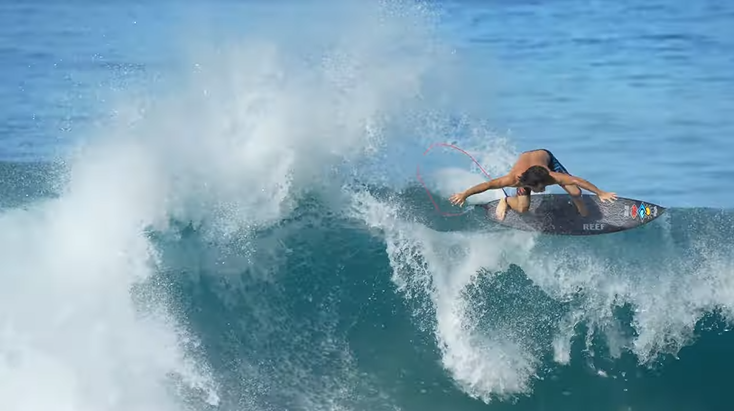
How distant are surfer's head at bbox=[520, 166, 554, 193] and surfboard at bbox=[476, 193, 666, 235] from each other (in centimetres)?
122

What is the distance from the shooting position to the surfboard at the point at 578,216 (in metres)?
11.4

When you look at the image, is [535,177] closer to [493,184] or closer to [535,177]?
[535,177]

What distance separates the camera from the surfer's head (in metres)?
10.1

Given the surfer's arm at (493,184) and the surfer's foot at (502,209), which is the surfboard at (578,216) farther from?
the surfer's arm at (493,184)

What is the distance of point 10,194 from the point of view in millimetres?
15109

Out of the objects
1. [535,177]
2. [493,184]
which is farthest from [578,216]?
[493,184]

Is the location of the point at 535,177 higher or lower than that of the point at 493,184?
higher

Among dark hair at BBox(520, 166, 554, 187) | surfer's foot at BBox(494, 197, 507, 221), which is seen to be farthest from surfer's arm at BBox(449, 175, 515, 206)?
surfer's foot at BBox(494, 197, 507, 221)

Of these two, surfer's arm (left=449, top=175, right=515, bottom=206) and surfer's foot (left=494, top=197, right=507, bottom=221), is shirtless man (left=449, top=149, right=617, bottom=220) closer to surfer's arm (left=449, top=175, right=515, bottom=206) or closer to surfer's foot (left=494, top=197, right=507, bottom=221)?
surfer's arm (left=449, top=175, right=515, bottom=206)

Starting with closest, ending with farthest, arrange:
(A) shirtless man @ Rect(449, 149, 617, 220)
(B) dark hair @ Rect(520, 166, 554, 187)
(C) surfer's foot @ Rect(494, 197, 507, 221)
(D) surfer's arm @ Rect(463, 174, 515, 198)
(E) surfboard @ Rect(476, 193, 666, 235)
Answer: (D) surfer's arm @ Rect(463, 174, 515, 198), (A) shirtless man @ Rect(449, 149, 617, 220), (B) dark hair @ Rect(520, 166, 554, 187), (E) surfboard @ Rect(476, 193, 666, 235), (C) surfer's foot @ Rect(494, 197, 507, 221)

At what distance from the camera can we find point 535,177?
10211mm

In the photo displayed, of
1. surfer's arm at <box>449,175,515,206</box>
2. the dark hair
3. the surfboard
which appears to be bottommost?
surfer's arm at <box>449,175,515,206</box>

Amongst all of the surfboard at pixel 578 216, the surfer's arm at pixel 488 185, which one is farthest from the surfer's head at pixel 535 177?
the surfboard at pixel 578 216

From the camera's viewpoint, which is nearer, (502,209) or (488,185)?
(488,185)
